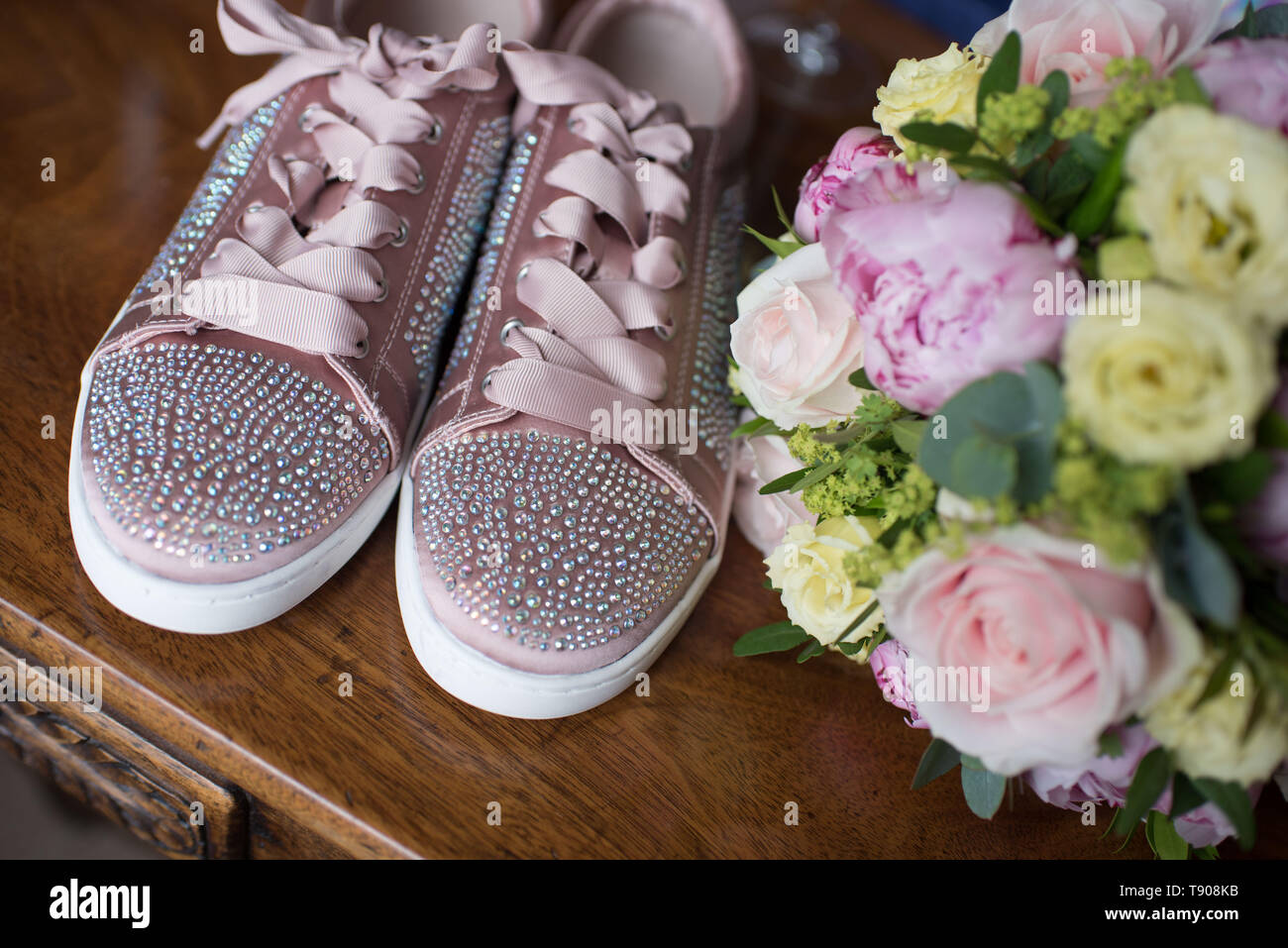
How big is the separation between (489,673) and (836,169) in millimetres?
334

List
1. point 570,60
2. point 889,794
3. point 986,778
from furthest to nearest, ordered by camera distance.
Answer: point 570,60
point 889,794
point 986,778

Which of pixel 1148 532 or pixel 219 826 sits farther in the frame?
pixel 219 826

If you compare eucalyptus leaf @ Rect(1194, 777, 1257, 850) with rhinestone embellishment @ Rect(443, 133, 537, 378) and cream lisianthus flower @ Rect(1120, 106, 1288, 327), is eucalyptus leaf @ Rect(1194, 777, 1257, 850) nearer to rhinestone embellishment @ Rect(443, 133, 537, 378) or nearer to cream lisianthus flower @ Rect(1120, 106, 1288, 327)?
cream lisianthus flower @ Rect(1120, 106, 1288, 327)

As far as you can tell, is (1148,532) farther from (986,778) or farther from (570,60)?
(570,60)

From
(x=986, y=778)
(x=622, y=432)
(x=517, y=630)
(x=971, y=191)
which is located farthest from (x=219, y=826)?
(x=971, y=191)

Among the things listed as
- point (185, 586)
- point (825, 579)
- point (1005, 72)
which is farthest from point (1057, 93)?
point (185, 586)

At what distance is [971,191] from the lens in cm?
38

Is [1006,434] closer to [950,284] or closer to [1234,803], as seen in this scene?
[950,284]

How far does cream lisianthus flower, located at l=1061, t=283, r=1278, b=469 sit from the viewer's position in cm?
31

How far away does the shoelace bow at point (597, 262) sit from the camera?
0.60 m

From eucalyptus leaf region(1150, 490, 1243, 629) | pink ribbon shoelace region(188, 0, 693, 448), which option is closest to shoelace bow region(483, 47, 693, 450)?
pink ribbon shoelace region(188, 0, 693, 448)

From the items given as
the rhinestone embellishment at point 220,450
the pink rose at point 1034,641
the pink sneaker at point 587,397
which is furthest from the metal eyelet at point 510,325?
the pink rose at point 1034,641

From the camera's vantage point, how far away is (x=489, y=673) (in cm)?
53

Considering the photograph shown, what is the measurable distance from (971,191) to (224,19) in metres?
0.56
